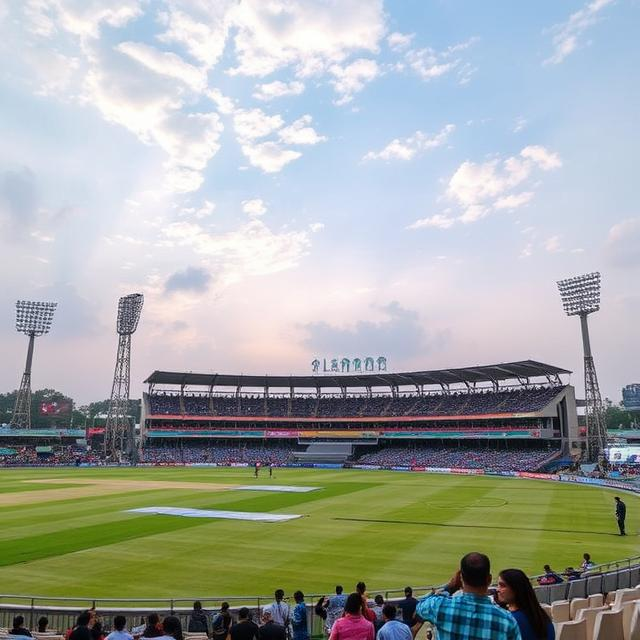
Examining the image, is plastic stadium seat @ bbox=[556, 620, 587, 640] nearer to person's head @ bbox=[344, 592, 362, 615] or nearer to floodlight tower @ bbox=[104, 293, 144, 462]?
person's head @ bbox=[344, 592, 362, 615]

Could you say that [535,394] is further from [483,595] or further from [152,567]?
[483,595]

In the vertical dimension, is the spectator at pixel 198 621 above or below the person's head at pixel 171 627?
below

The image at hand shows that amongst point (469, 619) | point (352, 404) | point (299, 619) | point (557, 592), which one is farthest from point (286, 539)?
point (352, 404)

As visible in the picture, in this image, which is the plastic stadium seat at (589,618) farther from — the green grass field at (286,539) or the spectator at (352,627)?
the green grass field at (286,539)

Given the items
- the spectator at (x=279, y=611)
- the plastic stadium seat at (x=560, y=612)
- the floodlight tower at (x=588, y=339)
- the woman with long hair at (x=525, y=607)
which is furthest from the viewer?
the floodlight tower at (x=588, y=339)

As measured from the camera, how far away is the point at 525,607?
4227 mm

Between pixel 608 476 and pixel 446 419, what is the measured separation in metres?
35.8

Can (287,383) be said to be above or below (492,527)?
above

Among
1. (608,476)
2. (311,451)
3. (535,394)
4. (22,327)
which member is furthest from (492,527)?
(22,327)

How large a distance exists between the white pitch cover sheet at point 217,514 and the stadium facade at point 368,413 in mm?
57030

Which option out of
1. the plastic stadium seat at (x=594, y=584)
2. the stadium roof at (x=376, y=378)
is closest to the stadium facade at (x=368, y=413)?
the stadium roof at (x=376, y=378)

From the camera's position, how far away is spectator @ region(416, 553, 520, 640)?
3863 millimetres

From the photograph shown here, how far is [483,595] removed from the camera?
3895 millimetres

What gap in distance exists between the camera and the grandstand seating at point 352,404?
93.3 meters
